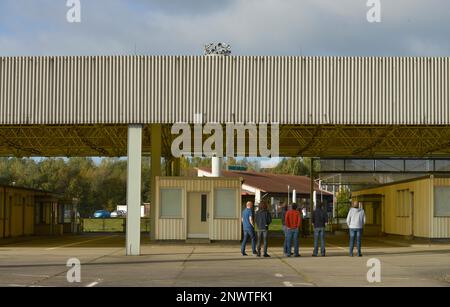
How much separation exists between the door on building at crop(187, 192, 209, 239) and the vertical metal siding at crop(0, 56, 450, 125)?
20.1 feet

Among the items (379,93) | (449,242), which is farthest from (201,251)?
(449,242)

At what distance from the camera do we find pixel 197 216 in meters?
31.4

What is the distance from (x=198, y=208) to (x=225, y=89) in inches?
268

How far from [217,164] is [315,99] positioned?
2300 centimetres

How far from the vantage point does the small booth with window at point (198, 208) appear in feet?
102

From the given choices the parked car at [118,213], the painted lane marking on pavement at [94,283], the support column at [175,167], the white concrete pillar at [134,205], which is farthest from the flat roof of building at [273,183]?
the painted lane marking on pavement at [94,283]

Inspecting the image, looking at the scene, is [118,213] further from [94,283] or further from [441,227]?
[94,283]

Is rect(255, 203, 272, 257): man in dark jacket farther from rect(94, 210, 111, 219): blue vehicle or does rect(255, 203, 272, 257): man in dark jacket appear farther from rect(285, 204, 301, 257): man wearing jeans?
rect(94, 210, 111, 219): blue vehicle

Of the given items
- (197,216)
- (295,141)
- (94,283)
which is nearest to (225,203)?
(197,216)

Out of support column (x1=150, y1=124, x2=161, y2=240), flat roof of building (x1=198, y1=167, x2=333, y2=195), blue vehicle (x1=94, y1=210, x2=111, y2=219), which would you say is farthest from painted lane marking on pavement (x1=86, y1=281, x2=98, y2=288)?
blue vehicle (x1=94, y1=210, x2=111, y2=219)

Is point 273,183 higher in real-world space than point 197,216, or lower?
higher

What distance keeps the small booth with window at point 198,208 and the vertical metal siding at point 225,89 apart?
5716mm
